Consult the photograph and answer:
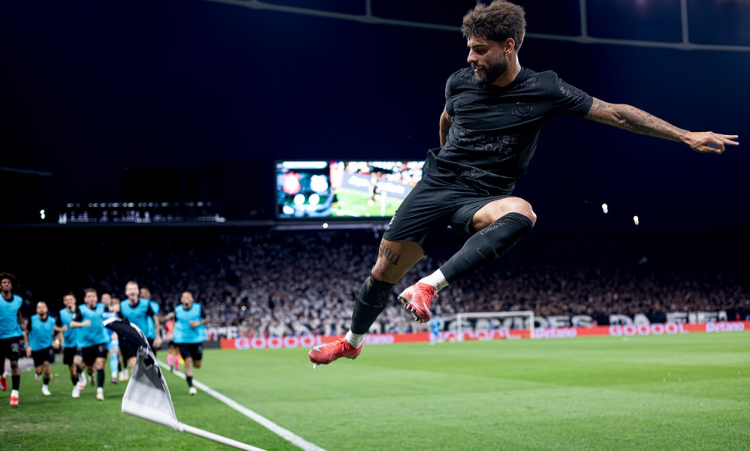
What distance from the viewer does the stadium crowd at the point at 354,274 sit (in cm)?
3841

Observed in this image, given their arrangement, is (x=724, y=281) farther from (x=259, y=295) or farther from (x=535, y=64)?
(x=259, y=295)

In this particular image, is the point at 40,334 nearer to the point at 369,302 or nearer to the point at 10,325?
the point at 10,325

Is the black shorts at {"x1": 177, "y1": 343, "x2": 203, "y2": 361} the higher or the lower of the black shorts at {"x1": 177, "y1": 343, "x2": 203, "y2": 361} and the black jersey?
the lower

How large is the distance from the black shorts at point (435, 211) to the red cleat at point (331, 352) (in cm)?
93

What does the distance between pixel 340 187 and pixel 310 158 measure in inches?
70.1

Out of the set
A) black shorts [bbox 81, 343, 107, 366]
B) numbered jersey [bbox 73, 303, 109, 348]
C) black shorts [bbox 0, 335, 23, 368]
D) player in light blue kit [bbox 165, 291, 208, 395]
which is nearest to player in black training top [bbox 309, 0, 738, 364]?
black shorts [bbox 0, 335, 23, 368]

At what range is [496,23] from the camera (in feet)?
15.2

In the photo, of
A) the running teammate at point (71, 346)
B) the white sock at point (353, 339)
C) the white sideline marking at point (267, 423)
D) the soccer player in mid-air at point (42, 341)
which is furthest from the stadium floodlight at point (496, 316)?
the white sock at point (353, 339)

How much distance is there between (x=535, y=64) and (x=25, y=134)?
22761 millimetres

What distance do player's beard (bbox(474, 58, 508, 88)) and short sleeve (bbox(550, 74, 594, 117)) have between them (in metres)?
0.34

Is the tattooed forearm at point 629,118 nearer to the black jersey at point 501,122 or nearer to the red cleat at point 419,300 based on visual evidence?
the black jersey at point 501,122

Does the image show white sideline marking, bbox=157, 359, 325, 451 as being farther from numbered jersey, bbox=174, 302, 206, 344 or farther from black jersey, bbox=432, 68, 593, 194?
black jersey, bbox=432, 68, 593, 194

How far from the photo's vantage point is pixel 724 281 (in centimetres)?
4369

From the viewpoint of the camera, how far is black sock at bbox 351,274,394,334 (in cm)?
531
